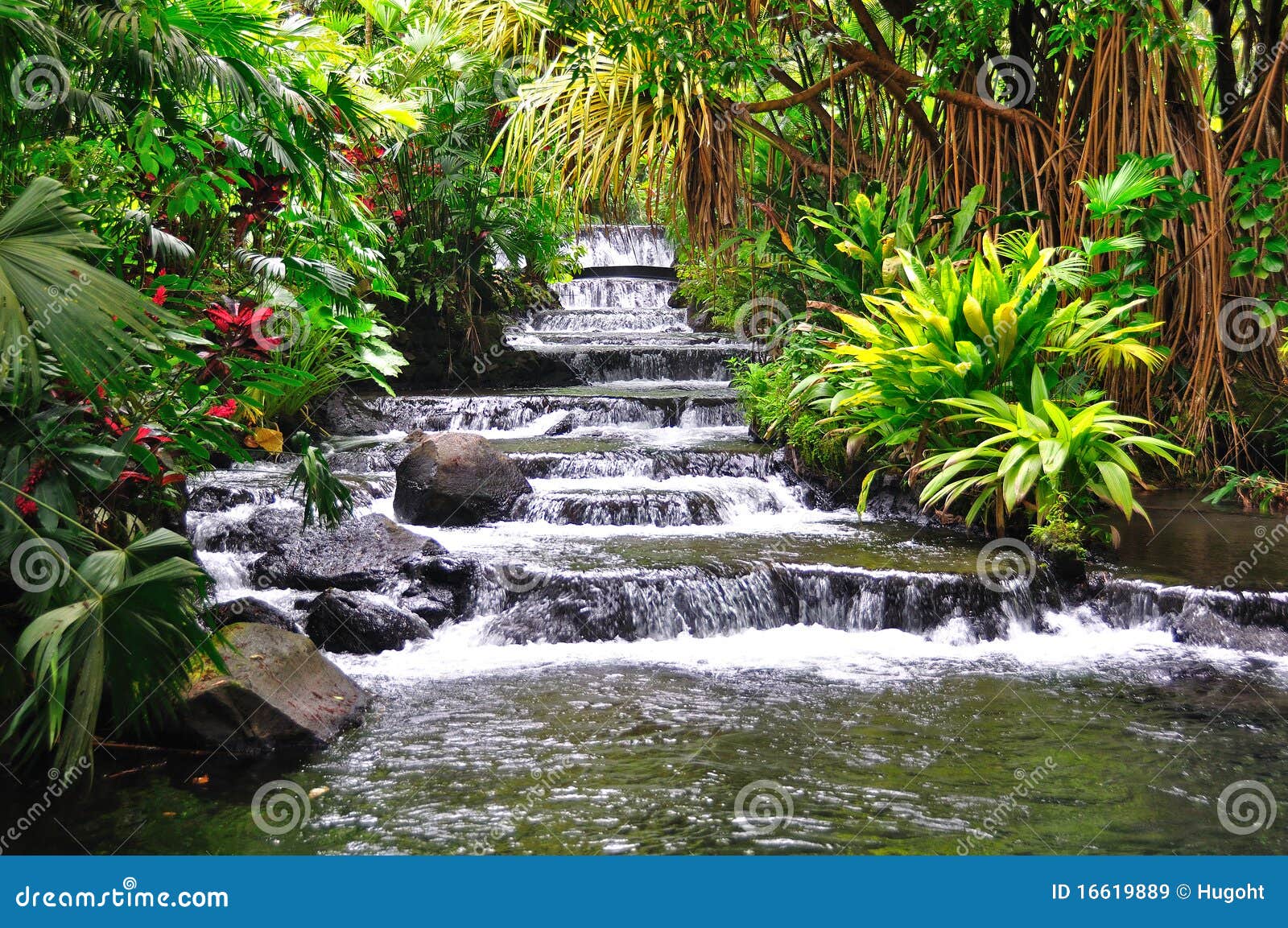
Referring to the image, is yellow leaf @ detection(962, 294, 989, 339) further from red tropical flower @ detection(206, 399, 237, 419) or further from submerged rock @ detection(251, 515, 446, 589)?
red tropical flower @ detection(206, 399, 237, 419)

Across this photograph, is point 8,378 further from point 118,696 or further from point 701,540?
point 701,540

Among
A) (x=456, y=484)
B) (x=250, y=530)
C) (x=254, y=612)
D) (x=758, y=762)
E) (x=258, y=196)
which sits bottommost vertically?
(x=758, y=762)

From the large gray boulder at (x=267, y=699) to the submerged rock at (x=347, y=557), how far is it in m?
1.59

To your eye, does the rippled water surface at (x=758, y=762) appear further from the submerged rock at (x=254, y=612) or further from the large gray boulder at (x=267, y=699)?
the submerged rock at (x=254, y=612)

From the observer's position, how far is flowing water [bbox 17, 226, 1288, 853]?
130 inches

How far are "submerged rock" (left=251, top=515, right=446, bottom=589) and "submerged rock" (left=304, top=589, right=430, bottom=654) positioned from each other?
57 centimetres

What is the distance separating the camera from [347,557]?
20.1 ft

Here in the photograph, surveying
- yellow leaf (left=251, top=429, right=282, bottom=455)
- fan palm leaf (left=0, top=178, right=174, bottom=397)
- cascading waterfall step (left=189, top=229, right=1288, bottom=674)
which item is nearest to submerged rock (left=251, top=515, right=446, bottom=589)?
cascading waterfall step (left=189, top=229, right=1288, bottom=674)

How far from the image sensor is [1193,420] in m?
7.12

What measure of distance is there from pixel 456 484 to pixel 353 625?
217cm

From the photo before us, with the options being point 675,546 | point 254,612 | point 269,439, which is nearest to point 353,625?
point 254,612

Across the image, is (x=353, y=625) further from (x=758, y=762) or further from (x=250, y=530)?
(x=758, y=762)

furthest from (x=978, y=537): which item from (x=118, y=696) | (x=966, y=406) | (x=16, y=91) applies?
(x=16, y=91)

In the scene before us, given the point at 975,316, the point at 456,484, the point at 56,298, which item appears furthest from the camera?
→ the point at 456,484
